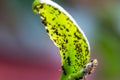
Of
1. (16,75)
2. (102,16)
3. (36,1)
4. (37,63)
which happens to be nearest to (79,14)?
(102,16)

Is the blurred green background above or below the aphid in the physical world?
above

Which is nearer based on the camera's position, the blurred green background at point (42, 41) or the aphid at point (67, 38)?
the aphid at point (67, 38)

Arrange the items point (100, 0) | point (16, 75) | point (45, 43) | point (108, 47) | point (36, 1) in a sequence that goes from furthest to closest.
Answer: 1. point (100, 0)
2. point (45, 43)
3. point (16, 75)
4. point (108, 47)
5. point (36, 1)

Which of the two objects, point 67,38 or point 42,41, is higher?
point 42,41

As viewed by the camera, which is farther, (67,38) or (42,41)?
(42,41)

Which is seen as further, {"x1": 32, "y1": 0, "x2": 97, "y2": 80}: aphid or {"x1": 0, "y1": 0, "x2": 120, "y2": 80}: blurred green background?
{"x1": 0, "y1": 0, "x2": 120, "y2": 80}: blurred green background

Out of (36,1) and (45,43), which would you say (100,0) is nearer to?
(45,43)

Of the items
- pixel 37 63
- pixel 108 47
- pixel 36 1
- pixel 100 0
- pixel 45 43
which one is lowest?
pixel 36 1

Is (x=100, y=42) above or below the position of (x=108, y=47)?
above
